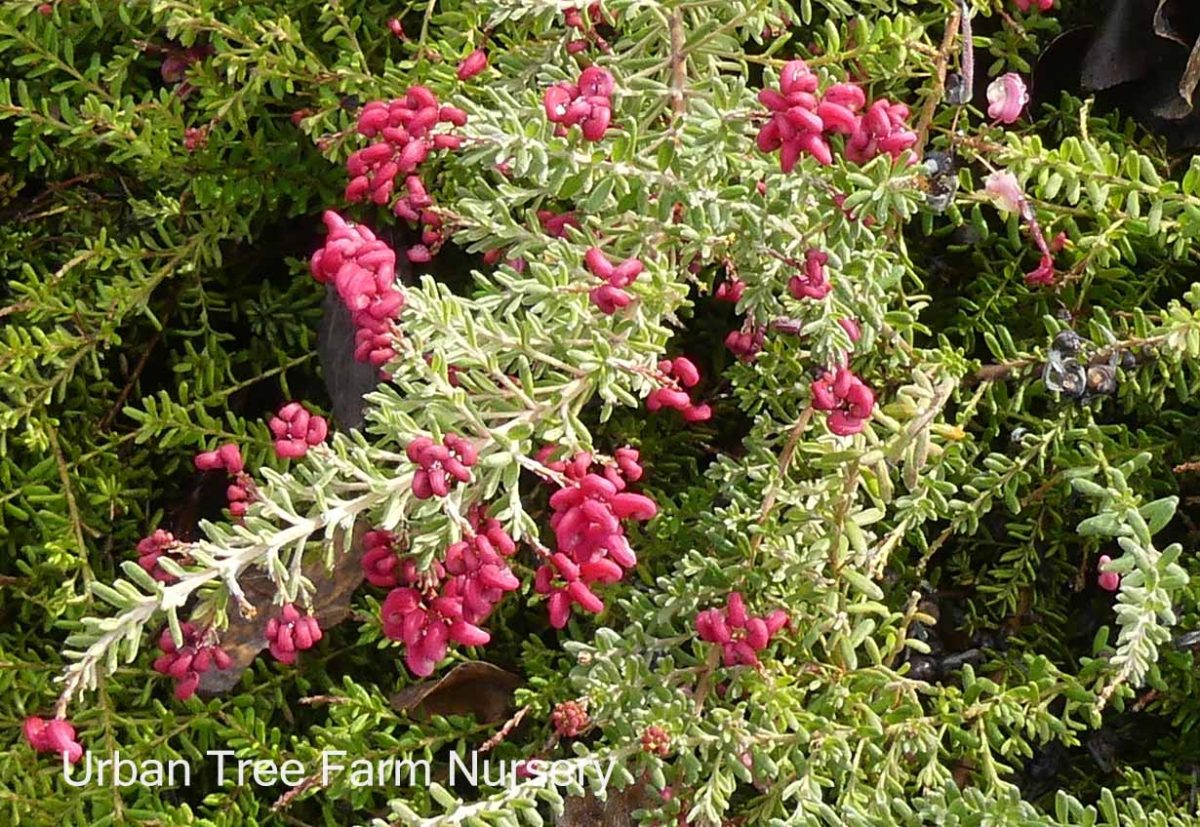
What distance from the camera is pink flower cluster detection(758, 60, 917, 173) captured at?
5.03ft

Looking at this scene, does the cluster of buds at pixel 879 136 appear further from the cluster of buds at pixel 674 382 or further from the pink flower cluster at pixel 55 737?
the pink flower cluster at pixel 55 737

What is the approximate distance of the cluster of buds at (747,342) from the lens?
2.02 m

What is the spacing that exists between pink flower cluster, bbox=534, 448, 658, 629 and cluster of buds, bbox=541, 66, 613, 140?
1.34 feet

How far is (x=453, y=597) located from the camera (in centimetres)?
161

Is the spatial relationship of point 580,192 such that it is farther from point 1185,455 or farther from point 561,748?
point 1185,455

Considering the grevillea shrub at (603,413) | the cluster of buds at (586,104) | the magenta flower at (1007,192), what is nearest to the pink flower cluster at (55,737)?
the grevillea shrub at (603,413)

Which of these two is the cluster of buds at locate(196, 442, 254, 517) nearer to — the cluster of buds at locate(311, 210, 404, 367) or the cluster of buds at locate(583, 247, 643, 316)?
the cluster of buds at locate(311, 210, 404, 367)

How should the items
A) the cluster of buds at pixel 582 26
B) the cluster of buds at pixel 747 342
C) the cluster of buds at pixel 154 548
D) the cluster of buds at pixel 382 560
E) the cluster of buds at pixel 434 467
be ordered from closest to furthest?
the cluster of buds at pixel 434 467 → the cluster of buds at pixel 382 560 → the cluster of buds at pixel 154 548 → the cluster of buds at pixel 582 26 → the cluster of buds at pixel 747 342

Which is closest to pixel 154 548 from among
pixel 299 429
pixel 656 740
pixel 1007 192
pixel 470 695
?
pixel 299 429

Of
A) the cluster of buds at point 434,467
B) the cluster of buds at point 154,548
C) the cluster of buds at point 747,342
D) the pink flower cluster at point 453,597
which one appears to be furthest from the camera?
the cluster of buds at point 747,342

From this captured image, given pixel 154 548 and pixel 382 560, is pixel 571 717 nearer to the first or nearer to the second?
pixel 382 560

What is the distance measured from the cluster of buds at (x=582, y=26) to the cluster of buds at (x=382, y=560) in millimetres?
791

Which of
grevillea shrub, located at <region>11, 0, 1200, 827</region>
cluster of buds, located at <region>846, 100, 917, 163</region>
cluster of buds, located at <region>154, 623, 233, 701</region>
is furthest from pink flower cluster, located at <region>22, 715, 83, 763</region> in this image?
cluster of buds, located at <region>846, 100, 917, 163</region>

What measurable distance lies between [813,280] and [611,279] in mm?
272
